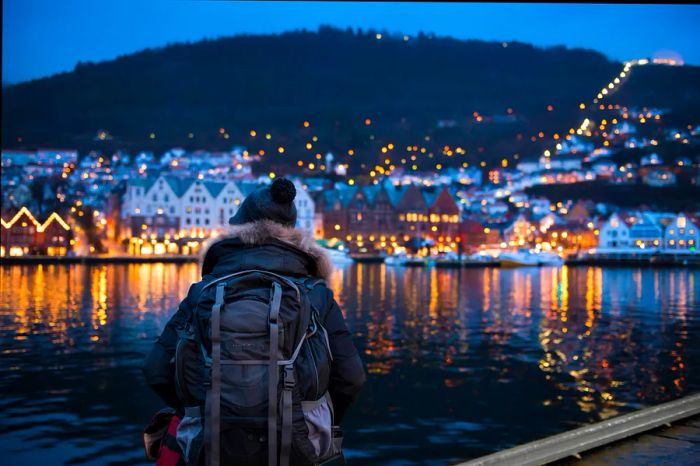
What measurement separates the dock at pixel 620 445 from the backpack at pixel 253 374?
2195mm

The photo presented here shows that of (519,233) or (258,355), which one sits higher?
(519,233)

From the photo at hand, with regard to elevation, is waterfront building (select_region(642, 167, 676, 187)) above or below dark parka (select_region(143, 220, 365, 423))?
above

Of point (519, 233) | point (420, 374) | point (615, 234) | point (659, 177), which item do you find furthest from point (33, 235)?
point (659, 177)

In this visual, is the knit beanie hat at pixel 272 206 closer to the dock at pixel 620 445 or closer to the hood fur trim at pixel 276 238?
the hood fur trim at pixel 276 238

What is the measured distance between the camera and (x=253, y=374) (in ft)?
8.55

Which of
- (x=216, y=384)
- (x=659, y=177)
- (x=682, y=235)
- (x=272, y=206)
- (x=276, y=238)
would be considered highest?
(x=659, y=177)

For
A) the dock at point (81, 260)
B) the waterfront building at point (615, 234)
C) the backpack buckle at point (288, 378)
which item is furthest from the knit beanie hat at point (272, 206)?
the waterfront building at point (615, 234)

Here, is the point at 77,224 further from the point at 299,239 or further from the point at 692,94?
the point at 692,94

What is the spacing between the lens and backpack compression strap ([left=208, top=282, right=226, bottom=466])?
2.56 meters

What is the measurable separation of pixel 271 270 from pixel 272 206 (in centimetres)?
29

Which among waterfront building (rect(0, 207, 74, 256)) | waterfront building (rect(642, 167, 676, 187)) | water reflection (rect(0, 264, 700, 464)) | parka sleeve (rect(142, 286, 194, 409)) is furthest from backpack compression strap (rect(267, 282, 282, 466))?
waterfront building (rect(642, 167, 676, 187))

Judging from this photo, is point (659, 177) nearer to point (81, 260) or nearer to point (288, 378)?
point (81, 260)

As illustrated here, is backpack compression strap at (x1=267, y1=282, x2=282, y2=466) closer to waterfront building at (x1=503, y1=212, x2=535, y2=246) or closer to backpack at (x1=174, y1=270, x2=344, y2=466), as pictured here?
backpack at (x1=174, y1=270, x2=344, y2=466)

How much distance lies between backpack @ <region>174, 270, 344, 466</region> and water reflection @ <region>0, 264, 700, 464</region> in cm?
54
